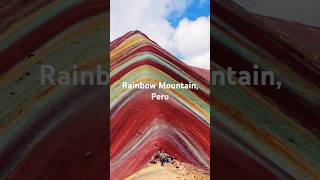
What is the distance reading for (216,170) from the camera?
4.00m

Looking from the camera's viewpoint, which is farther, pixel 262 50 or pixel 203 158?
pixel 262 50

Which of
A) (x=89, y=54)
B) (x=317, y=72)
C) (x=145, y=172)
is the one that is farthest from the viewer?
(x=317, y=72)

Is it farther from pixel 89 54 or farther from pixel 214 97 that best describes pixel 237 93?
pixel 89 54

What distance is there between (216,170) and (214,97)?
55 centimetres

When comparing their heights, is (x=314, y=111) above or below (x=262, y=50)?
below

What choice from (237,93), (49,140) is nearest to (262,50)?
(237,93)

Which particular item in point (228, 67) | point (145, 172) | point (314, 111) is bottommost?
point (145, 172)

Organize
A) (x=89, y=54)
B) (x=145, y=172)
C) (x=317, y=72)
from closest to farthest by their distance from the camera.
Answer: (x=145, y=172), (x=89, y=54), (x=317, y=72)

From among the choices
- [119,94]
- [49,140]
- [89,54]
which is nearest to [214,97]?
[119,94]

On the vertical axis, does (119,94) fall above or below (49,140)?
above

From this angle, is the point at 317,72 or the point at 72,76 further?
the point at 317,72

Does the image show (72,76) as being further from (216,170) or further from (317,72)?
(317,72)

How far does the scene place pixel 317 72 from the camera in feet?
15.1

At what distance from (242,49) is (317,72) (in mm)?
732
